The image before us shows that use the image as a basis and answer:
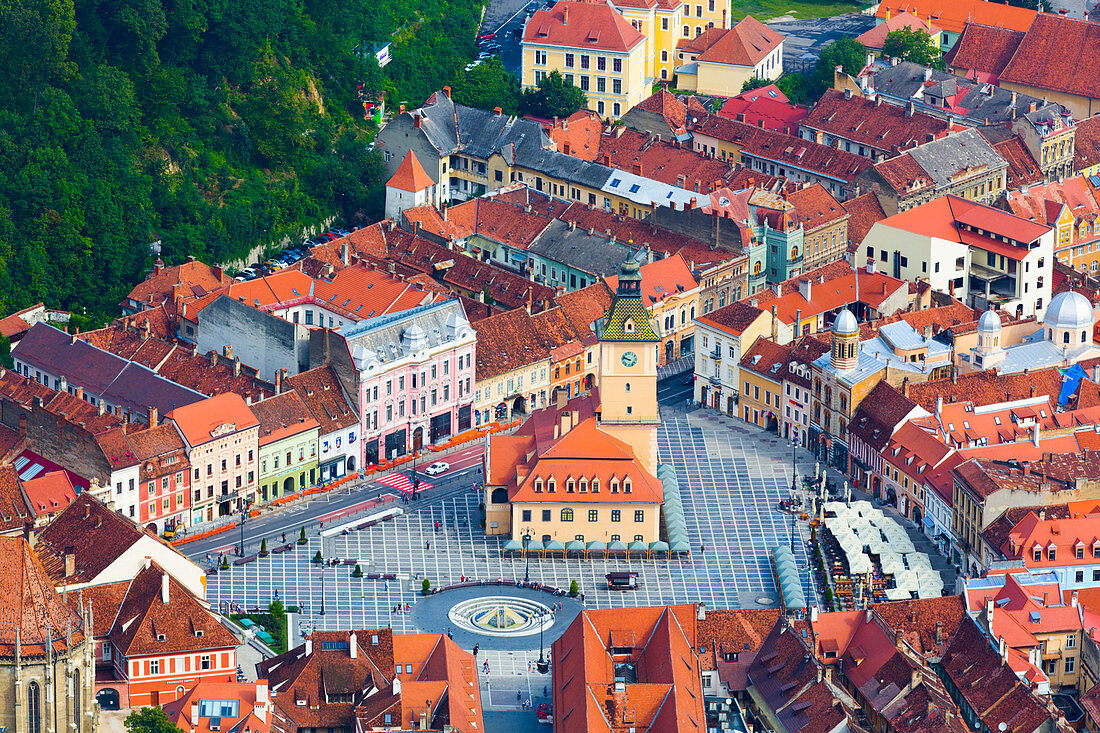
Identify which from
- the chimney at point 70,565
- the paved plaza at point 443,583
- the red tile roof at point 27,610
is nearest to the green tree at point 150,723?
the red tile roof at point 27,610

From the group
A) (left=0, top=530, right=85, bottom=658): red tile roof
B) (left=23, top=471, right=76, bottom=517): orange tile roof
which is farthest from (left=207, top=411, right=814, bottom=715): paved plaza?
(left=0, top=530, right=85, bottom=658): red tile roof

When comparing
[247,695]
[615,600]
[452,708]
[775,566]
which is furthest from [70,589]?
[775,566]

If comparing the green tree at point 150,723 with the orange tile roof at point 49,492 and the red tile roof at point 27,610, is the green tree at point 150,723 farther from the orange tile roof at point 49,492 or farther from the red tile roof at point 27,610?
the orange tile roof at point 49,492

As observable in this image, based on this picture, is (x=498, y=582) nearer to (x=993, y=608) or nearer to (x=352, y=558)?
(x=352, y=558)

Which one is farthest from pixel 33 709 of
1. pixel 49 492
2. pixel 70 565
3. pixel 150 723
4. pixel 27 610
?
pixel 49 492

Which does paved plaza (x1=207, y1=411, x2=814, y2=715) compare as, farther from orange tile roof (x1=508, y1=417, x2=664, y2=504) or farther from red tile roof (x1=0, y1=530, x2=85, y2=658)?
red tile roof (x1=0, y1=530, x2=85, y2=658)
